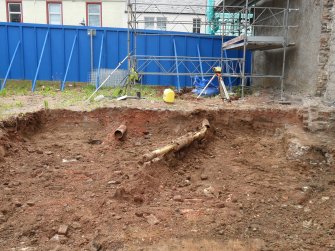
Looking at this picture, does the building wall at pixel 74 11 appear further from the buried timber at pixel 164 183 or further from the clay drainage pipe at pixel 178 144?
the clay drainage pipe at pixel 178 144

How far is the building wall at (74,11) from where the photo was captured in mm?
19250

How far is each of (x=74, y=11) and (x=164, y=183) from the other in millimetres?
16128

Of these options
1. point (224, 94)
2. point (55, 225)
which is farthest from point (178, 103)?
point (55, 225)

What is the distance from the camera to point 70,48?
13695mm

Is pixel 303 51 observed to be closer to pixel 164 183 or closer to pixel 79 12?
pixel 164 183

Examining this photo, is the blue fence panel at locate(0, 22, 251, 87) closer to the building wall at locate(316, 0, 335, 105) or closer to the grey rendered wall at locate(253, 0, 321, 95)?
the grey rendered wall at locate(253, 0, 321, 95)

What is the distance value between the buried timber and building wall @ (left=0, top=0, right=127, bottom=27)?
477 inches

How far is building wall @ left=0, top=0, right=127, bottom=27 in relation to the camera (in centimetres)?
1925

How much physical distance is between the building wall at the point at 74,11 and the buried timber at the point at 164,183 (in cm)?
1211

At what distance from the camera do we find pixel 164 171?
6.18 meters

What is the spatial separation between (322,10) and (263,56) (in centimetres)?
460

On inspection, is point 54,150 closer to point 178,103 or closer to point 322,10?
point 178,103

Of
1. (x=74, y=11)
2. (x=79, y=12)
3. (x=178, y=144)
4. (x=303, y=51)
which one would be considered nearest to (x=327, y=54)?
(x=303, y=51)

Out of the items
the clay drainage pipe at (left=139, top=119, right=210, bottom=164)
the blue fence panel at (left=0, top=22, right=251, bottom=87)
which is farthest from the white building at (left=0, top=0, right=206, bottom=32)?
the clay drainage pipe at (left=139, top=119, right=210, bottom=164)
